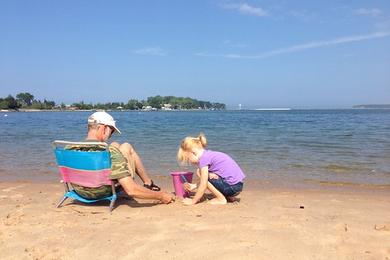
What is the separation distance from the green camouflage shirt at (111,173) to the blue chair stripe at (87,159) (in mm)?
103

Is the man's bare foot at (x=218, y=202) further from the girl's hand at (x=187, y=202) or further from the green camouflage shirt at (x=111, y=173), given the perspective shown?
the green camouflage shirt at (x=111, y=173)

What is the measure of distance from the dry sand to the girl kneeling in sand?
0.20 metres

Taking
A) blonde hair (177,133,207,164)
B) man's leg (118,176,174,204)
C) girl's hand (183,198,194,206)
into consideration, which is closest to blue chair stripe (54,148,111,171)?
man's leg (118,176,174,204)

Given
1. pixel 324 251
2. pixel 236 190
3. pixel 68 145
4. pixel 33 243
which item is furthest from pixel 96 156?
pixel 324 251

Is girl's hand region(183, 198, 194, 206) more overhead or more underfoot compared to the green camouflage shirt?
more underfoot

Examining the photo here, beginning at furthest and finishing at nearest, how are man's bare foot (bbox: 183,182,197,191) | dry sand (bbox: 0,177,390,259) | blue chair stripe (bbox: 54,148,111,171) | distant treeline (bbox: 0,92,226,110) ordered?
distant treeline (bbox: 0,92,226,110) → man's bare foot (bbox: 183,182,197,191) → blue chair stripe (bbox: 54,148,111,171) → dry sand (bbox: 0,177,390,259)

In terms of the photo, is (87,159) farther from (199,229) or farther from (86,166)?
(199,229)

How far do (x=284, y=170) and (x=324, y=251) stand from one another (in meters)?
5.89

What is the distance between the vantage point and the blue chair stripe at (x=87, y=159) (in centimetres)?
529

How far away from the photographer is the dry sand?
12.6 ft

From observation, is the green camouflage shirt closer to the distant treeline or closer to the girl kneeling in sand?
the girl kneeling in sand

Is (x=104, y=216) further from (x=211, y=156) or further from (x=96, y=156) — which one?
(x=211, y=156)

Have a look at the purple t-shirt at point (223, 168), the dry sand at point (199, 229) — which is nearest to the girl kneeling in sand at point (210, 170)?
the purple t-shirt at point (223, 168)

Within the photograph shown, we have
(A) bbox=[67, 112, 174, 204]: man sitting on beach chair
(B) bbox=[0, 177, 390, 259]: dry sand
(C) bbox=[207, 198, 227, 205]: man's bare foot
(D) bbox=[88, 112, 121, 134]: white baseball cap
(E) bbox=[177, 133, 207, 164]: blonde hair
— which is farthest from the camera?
(C) bbox=[207, 198, 227, 205]: man's bare foot
